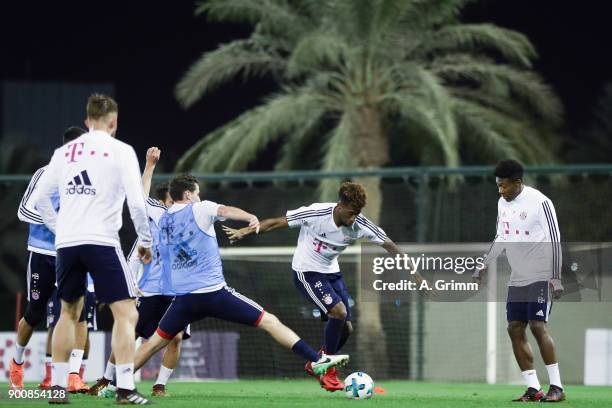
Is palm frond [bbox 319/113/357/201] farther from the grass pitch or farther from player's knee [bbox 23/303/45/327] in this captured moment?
player's knee [bbox 23/303/45/327]

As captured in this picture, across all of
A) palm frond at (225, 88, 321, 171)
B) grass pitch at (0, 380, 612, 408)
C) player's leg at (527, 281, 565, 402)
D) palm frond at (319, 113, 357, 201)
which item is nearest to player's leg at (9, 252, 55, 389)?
grass pitch at (0, 380, 612, 408)

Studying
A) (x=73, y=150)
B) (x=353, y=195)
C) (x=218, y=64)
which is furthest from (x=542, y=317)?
(x=218, y=64)

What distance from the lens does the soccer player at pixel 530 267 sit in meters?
12.4

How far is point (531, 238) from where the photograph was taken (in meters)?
12.5

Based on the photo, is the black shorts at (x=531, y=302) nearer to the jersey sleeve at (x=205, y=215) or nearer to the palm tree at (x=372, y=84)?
the jersey sleeve at (x=205, y=215)

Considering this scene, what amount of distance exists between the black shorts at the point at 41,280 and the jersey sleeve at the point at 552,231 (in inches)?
202

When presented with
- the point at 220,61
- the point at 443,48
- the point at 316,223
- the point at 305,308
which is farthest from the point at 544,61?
the point at 316,223

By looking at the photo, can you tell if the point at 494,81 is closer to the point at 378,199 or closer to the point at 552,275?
the point at 378,199

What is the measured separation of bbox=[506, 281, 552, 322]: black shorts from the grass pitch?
875 mm

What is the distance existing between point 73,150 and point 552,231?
494cm

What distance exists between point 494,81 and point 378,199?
451cm

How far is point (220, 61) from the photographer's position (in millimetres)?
23797

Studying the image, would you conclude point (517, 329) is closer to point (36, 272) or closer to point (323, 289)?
point (323, 289)

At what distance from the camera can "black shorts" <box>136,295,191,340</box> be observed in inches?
526
